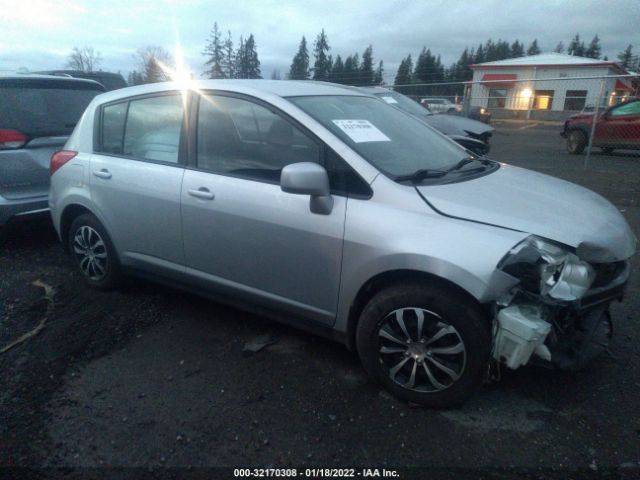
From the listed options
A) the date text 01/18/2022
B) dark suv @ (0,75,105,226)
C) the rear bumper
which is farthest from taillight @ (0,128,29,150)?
the date text 01/18/2022

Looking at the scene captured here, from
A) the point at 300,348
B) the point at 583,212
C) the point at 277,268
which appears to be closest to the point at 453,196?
the point at 583,212

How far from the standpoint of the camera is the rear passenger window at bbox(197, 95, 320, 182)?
2875 mm

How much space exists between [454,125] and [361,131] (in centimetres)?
735

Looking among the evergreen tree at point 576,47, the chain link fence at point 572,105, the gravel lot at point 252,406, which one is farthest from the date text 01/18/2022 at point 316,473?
the evergreen tree at point 576,47

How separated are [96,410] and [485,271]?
2.18m

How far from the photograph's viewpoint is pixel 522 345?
223 cm

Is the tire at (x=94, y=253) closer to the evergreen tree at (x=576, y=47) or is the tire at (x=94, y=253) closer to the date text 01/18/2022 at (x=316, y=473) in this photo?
the date text 01/18/2022 at (x=316, y=473)

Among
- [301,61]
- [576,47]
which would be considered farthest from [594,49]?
Result: [301,61]

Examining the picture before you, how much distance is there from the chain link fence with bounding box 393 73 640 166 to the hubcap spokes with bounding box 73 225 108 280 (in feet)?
31.9

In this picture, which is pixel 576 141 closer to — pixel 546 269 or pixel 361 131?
pixel 361 131

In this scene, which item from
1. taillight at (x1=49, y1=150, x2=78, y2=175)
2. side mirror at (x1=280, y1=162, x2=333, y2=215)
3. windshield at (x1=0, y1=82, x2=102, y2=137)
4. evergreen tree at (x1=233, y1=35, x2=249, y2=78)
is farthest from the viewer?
evergreen tree at (x1=233, y1=35, x2=249, y2=78)

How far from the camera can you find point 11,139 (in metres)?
4.66

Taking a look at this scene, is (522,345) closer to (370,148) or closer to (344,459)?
(344,459)

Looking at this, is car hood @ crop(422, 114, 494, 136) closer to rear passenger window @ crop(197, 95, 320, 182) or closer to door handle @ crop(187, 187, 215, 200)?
rear passenger window @ crop(197, 95, 320, 182)
